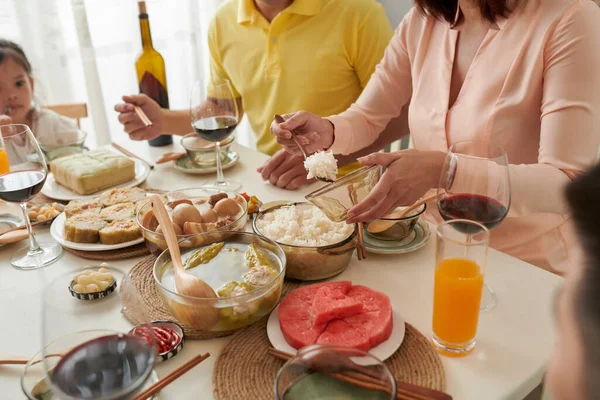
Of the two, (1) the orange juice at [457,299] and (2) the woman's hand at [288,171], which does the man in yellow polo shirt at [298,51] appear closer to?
(2) the woman's hand at [288,171]

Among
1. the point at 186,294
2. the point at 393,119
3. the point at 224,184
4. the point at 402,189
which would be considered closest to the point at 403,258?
the point at 402,189

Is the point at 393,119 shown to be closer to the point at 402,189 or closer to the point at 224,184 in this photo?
the point at 224,184

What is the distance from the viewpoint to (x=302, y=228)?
1157 millimetres

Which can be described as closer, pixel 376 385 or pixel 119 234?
pixel 376 385

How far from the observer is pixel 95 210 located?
1.36 metres

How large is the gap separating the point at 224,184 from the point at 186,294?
69cm

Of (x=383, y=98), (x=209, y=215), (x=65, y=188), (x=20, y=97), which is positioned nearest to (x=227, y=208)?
(x=209, y=215)

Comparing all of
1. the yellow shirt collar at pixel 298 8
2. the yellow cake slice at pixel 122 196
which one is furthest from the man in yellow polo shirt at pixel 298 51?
the yellow cake slice at pixel 122 196

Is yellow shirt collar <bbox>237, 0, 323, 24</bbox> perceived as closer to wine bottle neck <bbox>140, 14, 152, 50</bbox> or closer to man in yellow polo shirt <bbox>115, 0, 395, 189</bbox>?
man in yellow polo shirt <bbox>115, 0, 395, 189</bbox>

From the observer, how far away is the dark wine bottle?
6.07 feet

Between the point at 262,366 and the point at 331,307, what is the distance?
16 cm

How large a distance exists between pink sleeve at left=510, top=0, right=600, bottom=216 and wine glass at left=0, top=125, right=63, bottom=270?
1.10 metres

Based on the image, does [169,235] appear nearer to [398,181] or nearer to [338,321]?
[338,321]

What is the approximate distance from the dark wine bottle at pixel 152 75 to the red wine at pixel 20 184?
2.36 feet
